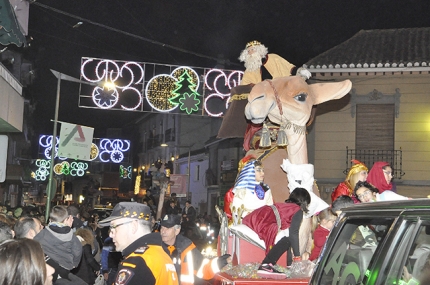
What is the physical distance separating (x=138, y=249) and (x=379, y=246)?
1677mm

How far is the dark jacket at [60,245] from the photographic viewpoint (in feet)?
20.1

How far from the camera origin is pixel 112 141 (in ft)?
129

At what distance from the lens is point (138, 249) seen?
14.3 feet

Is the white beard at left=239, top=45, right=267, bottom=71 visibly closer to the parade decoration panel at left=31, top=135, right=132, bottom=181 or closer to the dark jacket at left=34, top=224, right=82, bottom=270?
the dark jacket at left=34, top=224, right=82, bottom=270

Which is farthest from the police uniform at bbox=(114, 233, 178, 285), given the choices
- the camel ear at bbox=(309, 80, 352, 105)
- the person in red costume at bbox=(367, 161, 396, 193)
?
the camel ear at bbox=(309, 80, 352, 105)

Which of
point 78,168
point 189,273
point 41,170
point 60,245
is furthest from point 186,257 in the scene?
point 41,170

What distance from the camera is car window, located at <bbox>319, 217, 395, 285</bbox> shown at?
13.2 feet

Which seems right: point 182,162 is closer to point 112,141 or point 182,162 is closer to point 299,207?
point 112,141

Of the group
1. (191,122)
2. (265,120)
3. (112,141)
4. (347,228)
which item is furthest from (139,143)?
(347,228)

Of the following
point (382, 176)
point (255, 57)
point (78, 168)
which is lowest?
point (382, 176)

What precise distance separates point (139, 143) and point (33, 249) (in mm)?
73420

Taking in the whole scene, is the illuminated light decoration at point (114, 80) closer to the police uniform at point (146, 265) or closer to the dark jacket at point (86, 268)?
the dark jacket at point (86, 268)

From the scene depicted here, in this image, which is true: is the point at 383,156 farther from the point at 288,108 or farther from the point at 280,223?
the point at 280,223

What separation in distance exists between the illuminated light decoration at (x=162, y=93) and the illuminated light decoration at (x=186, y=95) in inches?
6.6
